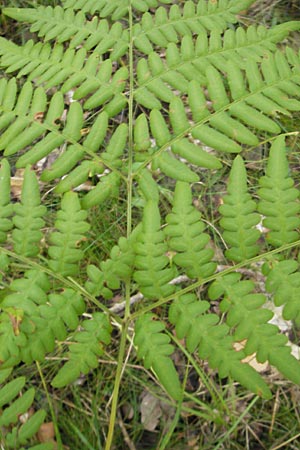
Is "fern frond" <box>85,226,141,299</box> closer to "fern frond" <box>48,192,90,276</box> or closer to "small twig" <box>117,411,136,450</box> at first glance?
"fern frond" <box>48,192,90,276</box>

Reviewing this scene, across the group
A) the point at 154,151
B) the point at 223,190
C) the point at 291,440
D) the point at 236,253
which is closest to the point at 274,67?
the point at 154,151

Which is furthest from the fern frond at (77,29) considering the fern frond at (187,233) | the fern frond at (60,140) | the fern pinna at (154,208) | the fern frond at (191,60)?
the fern frond at (187,233)

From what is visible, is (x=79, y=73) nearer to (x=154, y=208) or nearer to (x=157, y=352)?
(x=154, y=208)

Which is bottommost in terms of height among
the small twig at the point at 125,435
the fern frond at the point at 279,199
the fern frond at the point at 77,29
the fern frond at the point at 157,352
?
the small twig at the point at 125,435

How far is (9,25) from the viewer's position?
300 cm

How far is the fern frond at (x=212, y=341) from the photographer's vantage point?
135 cm

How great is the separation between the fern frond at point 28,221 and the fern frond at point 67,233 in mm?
61

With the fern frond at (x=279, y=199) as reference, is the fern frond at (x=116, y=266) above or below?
below

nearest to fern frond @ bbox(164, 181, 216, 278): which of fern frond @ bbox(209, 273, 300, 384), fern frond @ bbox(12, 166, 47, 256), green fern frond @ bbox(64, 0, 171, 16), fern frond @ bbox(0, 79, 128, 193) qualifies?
fern frond @ bbox(209, 273, 300, 384)

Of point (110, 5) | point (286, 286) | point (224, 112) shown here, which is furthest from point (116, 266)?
point (110, 5)

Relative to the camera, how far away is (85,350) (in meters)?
1.48

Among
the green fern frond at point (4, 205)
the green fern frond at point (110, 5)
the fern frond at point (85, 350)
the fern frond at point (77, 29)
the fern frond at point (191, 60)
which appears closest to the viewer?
the fern frond at point (85, 350)

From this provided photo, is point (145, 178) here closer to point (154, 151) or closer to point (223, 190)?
point (154, 151)

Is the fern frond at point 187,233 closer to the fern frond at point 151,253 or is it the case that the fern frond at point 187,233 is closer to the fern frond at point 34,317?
the fern frond at point 151,253
